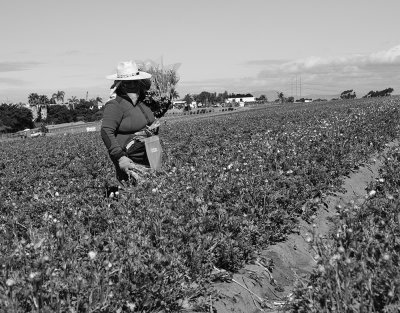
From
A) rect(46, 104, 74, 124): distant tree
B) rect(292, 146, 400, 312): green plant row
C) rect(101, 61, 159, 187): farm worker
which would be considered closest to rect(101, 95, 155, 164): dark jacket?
rect(101, 61, 159, 187): farm worker

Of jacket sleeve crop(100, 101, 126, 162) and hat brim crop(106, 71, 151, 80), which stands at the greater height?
hat brim crop(106, 71, 151, 80)

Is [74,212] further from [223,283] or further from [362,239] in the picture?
[362,239]

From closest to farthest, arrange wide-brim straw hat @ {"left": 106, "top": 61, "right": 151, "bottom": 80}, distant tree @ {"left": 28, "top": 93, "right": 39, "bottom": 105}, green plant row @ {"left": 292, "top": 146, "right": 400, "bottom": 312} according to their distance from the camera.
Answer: green plant row @ {"left": 292, "top": 146, "right": 400, "bottom": 312} < wide-brim straw hat @ {"left": 106, "top": 61, "right": 151, "bottom": 80} < distant tree @ {"left": 28, "top": 93, "right": 39, "bottom": 105}

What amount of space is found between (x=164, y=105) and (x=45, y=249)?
3428mm

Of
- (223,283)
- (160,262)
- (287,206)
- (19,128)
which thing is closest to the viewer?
(160,262)

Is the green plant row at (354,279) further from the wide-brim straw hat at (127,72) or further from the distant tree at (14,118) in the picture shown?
the distant tree at (14,118)

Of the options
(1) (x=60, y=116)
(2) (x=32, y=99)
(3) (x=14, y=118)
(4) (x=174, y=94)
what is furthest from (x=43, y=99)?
(4) (x=174, y=94)

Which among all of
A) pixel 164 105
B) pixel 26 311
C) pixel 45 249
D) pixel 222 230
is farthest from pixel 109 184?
pixel 26 311

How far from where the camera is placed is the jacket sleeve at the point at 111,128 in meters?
5.98

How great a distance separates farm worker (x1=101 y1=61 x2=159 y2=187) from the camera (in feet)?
19.7

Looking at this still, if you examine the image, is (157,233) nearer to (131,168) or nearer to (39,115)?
(131,168)

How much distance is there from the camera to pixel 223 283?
4562mm

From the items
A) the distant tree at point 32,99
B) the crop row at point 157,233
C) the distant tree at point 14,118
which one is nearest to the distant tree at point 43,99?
the distant tree at point 32,99

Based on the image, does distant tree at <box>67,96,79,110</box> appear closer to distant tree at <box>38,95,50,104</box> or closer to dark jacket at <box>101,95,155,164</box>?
distant tree at <box>38,95,50,104</box>
